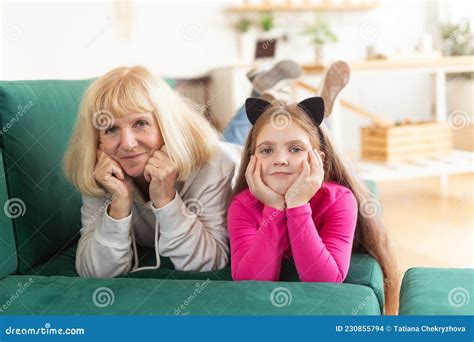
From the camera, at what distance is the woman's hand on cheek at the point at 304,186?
→ 1.28m

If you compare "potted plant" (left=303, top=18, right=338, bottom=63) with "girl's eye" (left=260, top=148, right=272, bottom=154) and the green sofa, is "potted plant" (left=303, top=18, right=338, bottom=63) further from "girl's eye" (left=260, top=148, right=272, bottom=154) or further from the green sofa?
"girl's eye" (left=260, top=148, right=272, bottom=154)

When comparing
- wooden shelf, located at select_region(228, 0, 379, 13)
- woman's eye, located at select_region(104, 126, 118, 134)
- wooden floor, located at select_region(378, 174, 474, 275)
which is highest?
wooden shelf, located at select_region(228, 0, 379, 13)

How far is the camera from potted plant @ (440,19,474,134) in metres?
4.66

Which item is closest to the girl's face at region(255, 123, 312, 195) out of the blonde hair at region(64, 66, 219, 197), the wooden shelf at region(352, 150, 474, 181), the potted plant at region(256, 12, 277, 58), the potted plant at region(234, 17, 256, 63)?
the blonde hair at region(64, 66, 219, 197)

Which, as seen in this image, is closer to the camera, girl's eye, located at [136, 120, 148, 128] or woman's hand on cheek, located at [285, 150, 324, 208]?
woman's hand on cheek, located at [285, 150, 324, 208]

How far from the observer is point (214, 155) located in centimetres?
155

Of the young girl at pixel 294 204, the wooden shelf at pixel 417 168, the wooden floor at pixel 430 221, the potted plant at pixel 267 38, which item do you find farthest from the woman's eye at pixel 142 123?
the potted plant at pixel 267 38

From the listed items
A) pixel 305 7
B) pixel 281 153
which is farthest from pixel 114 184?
pixel 305 7

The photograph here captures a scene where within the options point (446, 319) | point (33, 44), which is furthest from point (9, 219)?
point (33, 44)

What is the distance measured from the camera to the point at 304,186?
50.3 inches

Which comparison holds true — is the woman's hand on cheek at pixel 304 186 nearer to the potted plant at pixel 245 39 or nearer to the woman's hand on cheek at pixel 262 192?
the woman's hand on cheek at pixel 262 192

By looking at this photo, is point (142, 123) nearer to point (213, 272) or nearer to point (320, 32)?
point (213, 272)

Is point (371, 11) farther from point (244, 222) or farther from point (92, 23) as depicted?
point (244, 222)

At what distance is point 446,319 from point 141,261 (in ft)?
2.57
